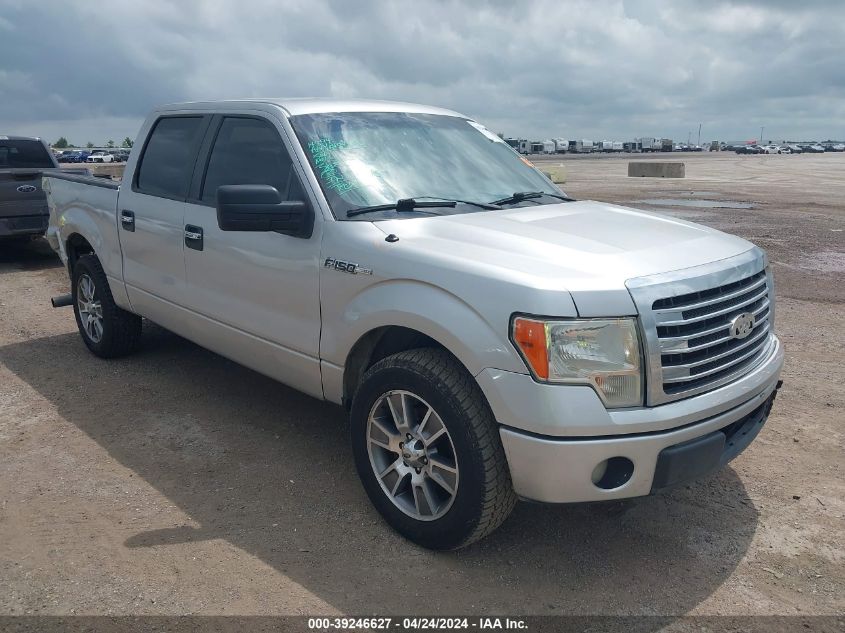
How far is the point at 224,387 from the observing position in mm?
5371

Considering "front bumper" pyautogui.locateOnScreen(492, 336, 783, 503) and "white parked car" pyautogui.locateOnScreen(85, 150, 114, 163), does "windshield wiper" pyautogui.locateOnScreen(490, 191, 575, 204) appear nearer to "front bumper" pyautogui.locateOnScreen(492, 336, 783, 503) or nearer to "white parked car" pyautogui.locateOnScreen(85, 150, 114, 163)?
"front bumper" pyautogui.locateOnScreen(492, 336, 783, 503)

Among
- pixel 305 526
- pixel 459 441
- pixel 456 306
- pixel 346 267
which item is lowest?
pixel 305 526

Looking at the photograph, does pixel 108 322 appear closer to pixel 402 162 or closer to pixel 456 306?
pixel 402 162

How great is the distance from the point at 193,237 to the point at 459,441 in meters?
2.32

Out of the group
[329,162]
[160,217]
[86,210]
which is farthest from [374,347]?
[86,210]

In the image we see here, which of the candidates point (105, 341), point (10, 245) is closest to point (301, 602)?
point (105, 341)

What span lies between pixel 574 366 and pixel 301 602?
1.44 metres

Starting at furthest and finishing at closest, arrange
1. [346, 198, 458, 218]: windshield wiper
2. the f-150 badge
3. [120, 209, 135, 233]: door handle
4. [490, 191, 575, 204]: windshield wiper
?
[120, 209, 135, 233]: door handle
[490, 191, 575, 204]: windshield wiper
[346, 198, 458, 218]: windshield wiper
the f-150 badge

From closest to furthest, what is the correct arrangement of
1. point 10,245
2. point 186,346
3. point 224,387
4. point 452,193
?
point 452,193, point 224,387, point 186,346, point 10,245

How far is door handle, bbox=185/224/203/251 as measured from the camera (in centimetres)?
438

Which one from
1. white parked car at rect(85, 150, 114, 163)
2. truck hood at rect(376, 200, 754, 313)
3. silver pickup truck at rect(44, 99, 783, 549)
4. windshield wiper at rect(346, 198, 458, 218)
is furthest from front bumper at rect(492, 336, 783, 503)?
white parked car at rect(85, 150, 114, 163)

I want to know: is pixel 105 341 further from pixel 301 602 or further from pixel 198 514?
pixel 301 602

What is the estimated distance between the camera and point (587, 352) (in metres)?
2.75

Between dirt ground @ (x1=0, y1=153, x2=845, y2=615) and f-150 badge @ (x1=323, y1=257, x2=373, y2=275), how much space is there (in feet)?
3.92
